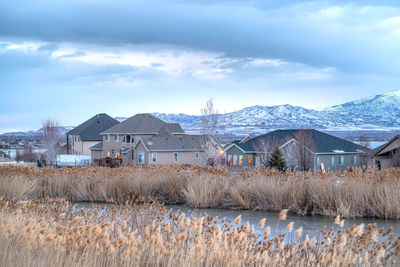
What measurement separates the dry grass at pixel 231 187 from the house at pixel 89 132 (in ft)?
165

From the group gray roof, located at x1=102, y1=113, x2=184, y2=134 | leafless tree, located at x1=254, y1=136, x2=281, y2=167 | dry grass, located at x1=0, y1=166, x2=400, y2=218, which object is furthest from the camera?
gray roof, located at x1=102, y1=113, x2=184, y2=134

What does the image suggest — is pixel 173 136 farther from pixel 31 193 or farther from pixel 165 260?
pixel 165 260

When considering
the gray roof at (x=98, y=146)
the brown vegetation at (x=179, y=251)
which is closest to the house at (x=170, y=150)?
the gray roof at (x=98, y=146)

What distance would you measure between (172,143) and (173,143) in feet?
0.41

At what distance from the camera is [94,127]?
228 feet

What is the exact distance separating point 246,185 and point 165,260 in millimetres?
9536

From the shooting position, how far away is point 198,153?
56.6 m

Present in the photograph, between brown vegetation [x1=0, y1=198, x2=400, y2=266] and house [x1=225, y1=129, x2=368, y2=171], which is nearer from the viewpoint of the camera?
brown vegetation [x1=0, y1=198, x2=400, y2=266]

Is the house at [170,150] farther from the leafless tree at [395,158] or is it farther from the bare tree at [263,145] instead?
the leafless tree at [395,158]

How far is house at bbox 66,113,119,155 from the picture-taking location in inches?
2692

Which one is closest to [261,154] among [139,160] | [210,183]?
[139,160]

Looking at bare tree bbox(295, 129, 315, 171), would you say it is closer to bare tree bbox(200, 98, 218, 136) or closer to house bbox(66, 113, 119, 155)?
bare tree bbox(200, 98, 218, 136)

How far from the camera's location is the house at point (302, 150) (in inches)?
1813

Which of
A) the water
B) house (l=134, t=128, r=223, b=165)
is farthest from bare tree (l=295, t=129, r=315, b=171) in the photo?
the water
